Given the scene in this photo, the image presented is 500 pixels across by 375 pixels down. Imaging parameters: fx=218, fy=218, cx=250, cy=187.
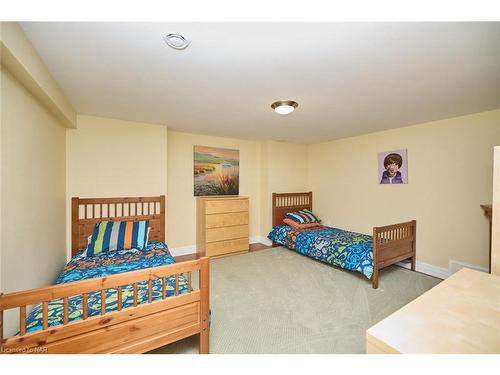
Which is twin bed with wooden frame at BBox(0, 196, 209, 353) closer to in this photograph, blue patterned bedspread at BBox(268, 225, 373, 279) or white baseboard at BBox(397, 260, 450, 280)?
blue patterned bedspread at BBox(268, 225, 373, 279)

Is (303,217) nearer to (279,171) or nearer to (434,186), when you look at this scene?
(279,171)

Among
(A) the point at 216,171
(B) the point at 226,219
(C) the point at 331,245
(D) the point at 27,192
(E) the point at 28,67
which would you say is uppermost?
(E) the point at 28,67

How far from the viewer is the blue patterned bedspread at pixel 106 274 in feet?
4.51

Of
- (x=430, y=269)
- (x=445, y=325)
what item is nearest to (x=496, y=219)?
(x=445, y=325)

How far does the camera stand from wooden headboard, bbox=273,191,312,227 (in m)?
4.37

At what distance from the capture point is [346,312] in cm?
209

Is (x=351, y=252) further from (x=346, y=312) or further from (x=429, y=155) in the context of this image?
(x=429, y=155)

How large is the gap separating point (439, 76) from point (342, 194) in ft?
8.71

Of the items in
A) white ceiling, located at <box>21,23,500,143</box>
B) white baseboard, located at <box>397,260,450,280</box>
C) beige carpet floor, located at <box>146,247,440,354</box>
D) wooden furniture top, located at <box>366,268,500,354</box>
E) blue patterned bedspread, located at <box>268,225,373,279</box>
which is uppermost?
white ceiling, located at <box>21,23,500,143</box>

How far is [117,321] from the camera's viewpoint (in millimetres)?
1276

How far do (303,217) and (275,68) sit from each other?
3.09 meters

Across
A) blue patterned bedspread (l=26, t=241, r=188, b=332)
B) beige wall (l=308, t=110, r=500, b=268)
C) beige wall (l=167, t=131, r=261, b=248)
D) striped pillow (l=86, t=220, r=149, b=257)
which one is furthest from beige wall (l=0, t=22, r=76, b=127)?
beige wall (l=308, t=110, r=500, b=268)

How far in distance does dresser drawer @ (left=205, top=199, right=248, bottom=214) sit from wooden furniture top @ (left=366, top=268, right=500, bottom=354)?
2.96 m

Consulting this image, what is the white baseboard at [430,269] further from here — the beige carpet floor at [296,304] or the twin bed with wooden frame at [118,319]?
the twin bed with wooden frame at [118,319]
